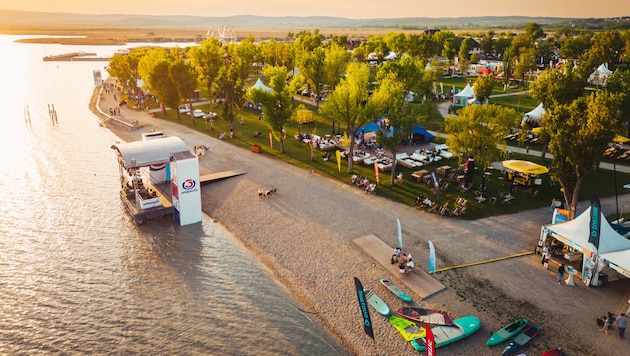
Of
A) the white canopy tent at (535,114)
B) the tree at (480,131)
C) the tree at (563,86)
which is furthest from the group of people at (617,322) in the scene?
the white canopy tent at (535,114)

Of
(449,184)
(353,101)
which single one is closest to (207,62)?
(353,101)

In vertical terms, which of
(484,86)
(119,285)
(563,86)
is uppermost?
(563,86)

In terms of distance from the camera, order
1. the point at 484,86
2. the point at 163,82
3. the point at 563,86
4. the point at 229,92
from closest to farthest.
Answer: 1. the point at 563,86
2. the point at 229,92
3. the point at 163,82
4. the point at 484,86

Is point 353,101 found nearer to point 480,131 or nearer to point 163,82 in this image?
point 480,131

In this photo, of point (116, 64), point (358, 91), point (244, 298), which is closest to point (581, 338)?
point (244, 298)

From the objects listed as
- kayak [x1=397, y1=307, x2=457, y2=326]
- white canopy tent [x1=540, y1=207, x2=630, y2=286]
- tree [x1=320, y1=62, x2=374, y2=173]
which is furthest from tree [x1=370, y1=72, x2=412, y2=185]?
kayak [x1=397, y1=307, x2=457, y2=326]

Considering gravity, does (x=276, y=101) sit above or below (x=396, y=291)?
above

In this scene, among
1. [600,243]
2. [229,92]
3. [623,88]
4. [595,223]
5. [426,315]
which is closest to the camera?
[426,315]
